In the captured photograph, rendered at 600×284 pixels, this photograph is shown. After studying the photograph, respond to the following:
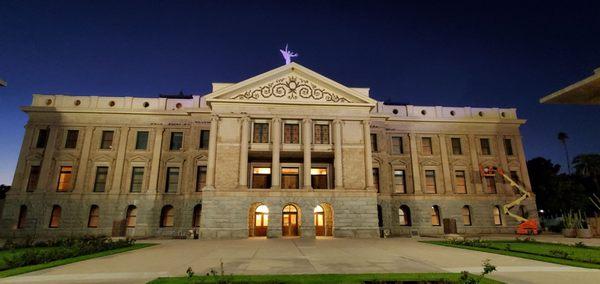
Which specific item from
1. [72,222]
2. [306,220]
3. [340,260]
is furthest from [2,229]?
[340,260]

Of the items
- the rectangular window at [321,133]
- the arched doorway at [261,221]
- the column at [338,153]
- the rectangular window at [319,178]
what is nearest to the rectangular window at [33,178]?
the arched doorway at [261,221]

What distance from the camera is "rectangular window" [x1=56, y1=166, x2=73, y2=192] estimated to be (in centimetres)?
3284

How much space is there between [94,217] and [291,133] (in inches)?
877

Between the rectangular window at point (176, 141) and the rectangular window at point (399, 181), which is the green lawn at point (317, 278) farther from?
the rectangular window at point (176, 141)

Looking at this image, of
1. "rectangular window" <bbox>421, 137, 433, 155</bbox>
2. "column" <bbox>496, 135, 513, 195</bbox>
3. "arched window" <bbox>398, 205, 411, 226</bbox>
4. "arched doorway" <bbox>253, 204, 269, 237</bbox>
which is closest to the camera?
"arched doorway" <bbox>253, 204, 269, 237</bbox>

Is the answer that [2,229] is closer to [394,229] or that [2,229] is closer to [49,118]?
[49,118]

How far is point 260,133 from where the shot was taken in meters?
30.7

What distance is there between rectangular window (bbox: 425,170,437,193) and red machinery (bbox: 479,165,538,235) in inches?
217

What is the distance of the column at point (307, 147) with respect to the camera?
29.0m

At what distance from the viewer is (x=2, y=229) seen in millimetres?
30609

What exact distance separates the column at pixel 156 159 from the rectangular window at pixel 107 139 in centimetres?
490

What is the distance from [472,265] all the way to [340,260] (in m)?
4.89

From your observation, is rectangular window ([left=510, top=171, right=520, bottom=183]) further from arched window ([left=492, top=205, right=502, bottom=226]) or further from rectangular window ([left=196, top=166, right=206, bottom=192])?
rectangular window ([left=196, top=166, right=206, bottom=192])

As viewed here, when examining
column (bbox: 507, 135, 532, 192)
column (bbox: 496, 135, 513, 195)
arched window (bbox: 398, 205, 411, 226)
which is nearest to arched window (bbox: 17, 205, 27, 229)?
arched window (bbox: 398, 205, 411, 226)
